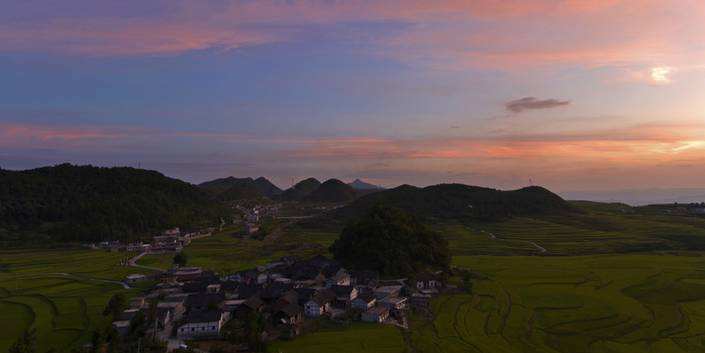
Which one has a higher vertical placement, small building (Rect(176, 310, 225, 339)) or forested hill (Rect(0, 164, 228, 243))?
forested hill (Rect(0, 164, 228, 243))

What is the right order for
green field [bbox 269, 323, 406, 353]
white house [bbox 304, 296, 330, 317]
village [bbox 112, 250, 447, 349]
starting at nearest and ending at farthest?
green field [bbox 269, 323, 406, 353] → village [bbox 112, 250, 447, 349] → white house [bbox 304, 296, 330, 317]

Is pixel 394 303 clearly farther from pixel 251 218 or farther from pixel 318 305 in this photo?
pixel 251 218

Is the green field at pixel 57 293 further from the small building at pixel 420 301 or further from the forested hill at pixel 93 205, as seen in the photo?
the small building at pixel 420 301

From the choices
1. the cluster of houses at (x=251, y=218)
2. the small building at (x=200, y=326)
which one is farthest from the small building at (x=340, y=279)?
the cluster of houses at (x=251, y=218)

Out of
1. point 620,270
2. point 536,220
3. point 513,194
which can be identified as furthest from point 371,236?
point 513,194

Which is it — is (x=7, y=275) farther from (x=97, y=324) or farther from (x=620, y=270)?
(x=620, y=270)

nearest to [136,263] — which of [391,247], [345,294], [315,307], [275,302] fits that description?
[275,302]

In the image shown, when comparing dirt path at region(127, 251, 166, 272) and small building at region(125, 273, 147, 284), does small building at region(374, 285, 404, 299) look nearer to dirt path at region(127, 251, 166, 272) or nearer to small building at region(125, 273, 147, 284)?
small building at region(125, 273, 147, 284)

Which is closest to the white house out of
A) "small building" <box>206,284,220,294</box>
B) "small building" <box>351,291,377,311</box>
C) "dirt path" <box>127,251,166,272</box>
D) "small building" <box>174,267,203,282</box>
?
"small building" <box>351,291,377,311</box>
